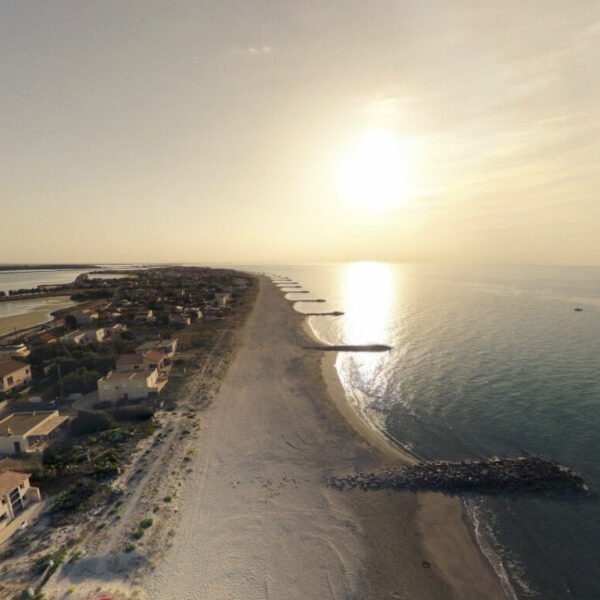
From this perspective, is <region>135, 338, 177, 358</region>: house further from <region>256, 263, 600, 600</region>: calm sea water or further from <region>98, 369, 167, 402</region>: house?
<region>256, 263, 600, 600</region>: calm sea water

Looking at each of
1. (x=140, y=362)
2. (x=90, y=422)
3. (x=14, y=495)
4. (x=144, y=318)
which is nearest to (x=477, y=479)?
(x=14, y=495)

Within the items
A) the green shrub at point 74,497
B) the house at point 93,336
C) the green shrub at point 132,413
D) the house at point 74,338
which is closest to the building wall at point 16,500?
the green shrub at point 74,497

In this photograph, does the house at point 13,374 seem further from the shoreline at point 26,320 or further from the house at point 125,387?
the shoreline at point 26,320

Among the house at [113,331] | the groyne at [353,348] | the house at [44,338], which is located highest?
the house at [113,331]

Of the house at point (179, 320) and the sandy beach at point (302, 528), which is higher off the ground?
the house at point (179, 320)

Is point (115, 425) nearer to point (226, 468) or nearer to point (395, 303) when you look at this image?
point (226, 468)

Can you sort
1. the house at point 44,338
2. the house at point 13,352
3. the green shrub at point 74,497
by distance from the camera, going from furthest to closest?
the house at point 44,338 < the house at point 13,352 < the green shrub at point 74,497

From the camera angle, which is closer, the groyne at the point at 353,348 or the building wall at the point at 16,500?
the building wall at the point at 16,500
